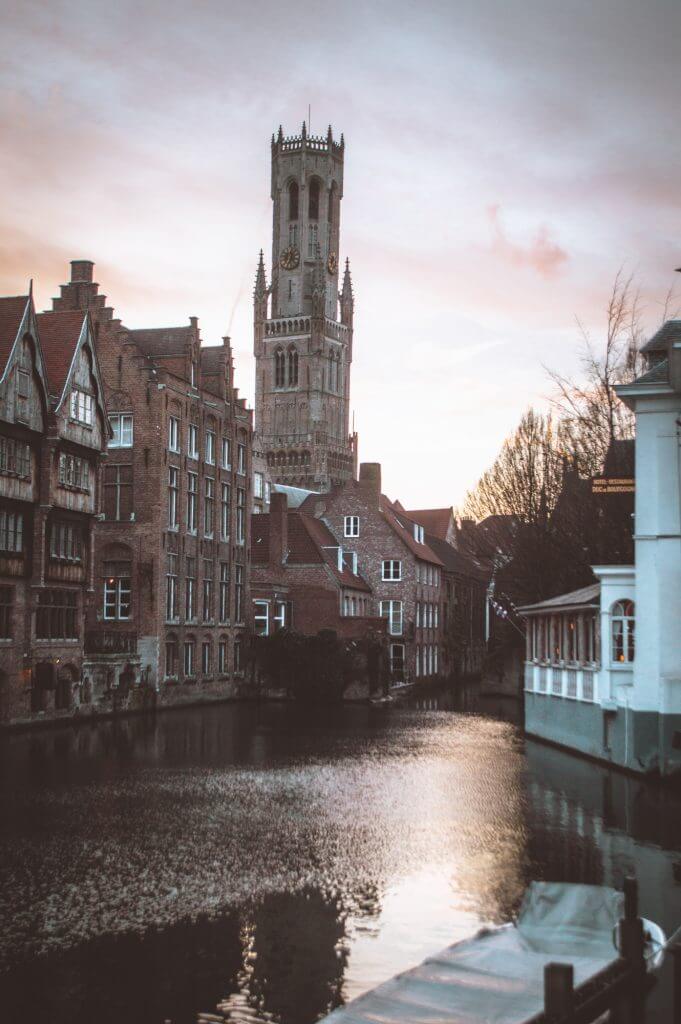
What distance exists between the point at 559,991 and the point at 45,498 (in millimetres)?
35435

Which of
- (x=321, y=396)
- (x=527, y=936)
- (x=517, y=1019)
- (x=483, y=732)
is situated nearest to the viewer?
(x=517, y=1019)

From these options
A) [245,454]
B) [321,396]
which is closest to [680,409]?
[245,454]

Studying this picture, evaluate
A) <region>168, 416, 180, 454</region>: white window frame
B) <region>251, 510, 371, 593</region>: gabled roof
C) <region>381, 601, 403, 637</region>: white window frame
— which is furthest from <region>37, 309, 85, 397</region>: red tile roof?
<region>381, 601, 403, 637</region>: white window frame

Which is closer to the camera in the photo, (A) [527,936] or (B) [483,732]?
(A) [527,936]

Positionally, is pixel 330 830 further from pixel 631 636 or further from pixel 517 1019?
pixel 631 636

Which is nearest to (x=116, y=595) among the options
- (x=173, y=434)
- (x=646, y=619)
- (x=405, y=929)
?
(x=173, y=434)

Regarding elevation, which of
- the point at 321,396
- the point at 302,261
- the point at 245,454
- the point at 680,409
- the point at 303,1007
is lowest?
the point at 303,1007

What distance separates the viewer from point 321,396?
163m

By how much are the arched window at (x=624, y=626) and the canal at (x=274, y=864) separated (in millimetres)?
2868

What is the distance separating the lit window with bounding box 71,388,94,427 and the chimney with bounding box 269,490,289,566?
1959 cm

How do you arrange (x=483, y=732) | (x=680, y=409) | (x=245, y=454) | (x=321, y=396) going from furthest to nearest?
(x=321, y=396) → (x=245, y=454) → (x=483, y=732) → (x=680, y=409)

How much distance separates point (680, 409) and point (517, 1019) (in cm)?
2146

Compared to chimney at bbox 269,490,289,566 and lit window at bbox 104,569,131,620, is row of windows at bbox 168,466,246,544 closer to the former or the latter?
chimney at bbox 269,490,289,566

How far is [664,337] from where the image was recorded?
32.9 metres
